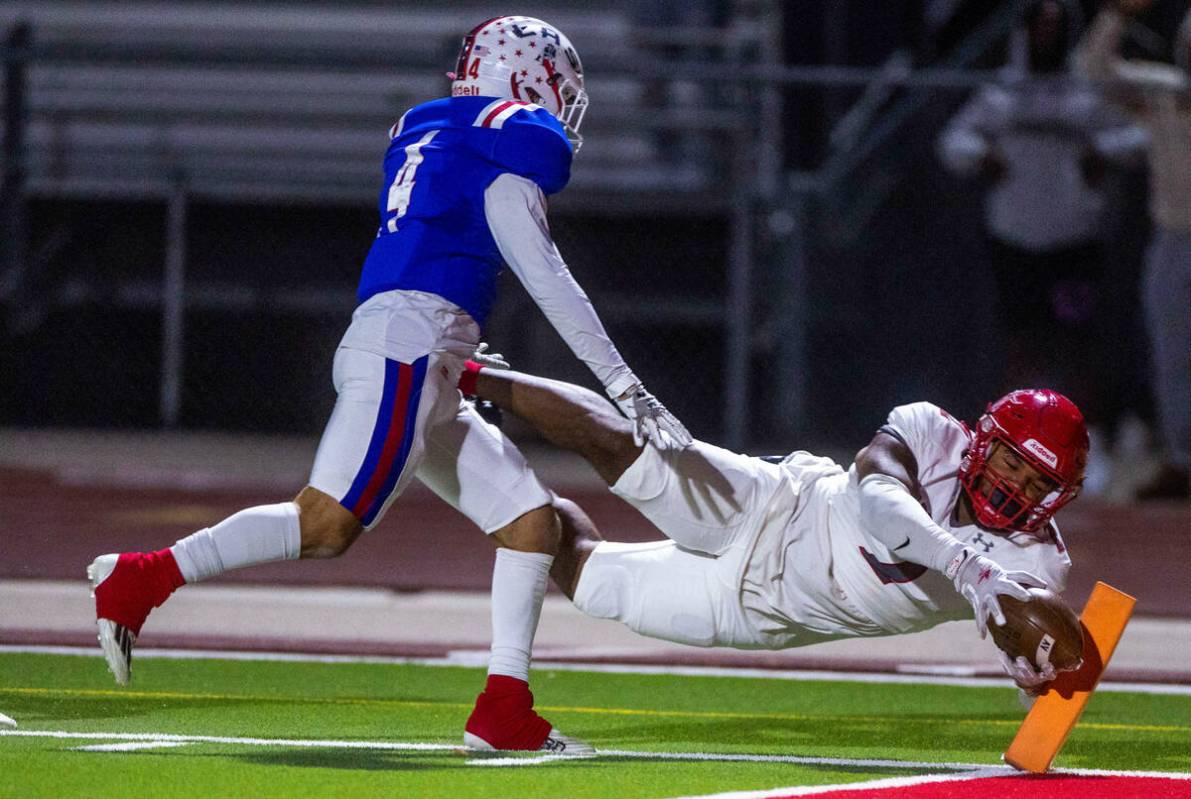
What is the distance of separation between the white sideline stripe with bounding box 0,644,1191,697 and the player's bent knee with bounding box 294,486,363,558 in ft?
5.71

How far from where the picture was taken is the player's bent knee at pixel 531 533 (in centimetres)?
500

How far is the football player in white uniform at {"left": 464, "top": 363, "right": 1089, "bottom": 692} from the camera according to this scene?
4742 millimetres

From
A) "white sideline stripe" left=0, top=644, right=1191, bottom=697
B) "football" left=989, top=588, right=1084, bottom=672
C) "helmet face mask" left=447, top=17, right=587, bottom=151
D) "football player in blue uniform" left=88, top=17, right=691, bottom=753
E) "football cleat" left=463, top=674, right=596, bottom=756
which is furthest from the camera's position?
"white sideline stripe" left=0, top=644, right=1191, bottom=697

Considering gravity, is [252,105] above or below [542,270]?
below

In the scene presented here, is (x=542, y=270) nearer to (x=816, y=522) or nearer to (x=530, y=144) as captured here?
(x=530, y=144)

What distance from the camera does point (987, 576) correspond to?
4.46 metres

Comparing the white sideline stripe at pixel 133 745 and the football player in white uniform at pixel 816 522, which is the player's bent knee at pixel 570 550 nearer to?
the football player in white uniform at pixel 816 522

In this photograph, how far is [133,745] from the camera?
466 centimetres

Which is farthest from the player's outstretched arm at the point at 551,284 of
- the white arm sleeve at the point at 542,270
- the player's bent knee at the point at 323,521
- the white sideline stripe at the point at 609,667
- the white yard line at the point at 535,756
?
the white sideline stripe at the point at 609,667

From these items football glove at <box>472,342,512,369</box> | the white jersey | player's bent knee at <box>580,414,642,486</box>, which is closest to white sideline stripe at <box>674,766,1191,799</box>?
the white jersey

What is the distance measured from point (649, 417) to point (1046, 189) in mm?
6438

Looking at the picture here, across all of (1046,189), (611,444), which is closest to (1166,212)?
(1046,189)

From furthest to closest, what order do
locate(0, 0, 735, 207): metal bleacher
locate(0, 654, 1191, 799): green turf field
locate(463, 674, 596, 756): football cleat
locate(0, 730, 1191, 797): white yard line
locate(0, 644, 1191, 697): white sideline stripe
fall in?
locate(0, 0, 735, 207): metal bleacher
locate(0, 644, 1191, 697): white sideline stripe
locate(463, 674, 596, 756): football cleat
locate(0, 730, 1191, 797): white yard line
locate(0, 654, 1191, 799): green turf field

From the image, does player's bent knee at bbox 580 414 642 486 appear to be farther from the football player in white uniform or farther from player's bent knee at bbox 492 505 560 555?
player's bent knee at bbox 492 505 560 555
